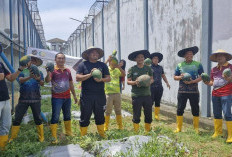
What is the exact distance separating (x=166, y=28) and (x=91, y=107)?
542 centimetres

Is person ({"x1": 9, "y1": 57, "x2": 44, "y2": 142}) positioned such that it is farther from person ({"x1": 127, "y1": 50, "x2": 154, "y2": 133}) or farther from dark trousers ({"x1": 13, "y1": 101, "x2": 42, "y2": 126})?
person ({"x1": 127, "y1": 50, "x2": 154, "y2": 133})

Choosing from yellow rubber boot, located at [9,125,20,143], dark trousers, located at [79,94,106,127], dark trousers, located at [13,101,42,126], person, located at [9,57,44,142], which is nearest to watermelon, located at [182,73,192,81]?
dark trousers, located at [79,94,106,127]

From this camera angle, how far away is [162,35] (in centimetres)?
916

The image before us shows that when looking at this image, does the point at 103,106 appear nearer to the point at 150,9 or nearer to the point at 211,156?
the point at 211,156

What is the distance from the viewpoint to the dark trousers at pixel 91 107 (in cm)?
459

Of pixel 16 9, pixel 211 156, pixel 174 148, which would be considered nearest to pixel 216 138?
pixel 211 156

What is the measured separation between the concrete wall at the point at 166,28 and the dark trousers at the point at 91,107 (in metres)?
3.76

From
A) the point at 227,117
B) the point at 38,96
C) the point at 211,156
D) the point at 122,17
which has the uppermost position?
the point at 122,17

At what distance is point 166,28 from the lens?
887 centimetres

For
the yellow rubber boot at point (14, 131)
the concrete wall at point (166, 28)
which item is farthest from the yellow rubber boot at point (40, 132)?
the concrete wall at point (166, 28)

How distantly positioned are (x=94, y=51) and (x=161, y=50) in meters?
5.08

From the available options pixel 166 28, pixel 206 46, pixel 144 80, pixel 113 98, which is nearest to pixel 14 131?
pixel 113 98

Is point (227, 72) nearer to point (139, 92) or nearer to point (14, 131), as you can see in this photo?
point (139, 92)

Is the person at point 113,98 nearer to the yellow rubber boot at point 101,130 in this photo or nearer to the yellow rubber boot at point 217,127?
the yellow rubber boot at point 101,130
